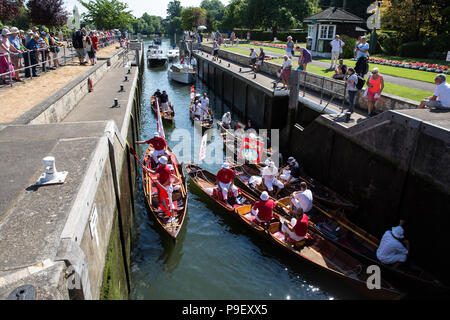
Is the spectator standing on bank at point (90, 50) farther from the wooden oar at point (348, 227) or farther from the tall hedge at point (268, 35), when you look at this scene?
the tall hedge at point (268, 35)

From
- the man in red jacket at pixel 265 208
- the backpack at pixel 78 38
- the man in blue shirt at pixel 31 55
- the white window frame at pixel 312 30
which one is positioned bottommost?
the man in red jacket at pixel 265 208

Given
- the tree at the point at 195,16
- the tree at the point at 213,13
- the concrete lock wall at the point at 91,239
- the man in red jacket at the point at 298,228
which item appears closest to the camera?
the concrete lock wall at the point at 91,239

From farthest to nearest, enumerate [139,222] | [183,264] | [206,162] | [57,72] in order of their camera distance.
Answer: [57,72] < [206,162] < [139,222] < [183,264]

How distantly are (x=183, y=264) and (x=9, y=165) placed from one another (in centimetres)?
521

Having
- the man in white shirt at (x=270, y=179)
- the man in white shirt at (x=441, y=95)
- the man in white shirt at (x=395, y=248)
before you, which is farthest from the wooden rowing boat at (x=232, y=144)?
the man in white shirt at (x=395, y=248)

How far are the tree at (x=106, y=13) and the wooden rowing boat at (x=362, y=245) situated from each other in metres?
46.0

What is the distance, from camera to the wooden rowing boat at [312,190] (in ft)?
35.6

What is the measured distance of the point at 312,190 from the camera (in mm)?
12023

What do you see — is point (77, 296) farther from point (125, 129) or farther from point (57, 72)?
point (57, 72)

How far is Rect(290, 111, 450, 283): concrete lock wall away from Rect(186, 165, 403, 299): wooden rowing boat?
1.51 m

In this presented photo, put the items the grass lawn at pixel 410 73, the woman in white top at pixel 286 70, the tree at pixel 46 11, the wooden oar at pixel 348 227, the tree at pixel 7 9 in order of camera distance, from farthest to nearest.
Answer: the tree at pixel 46 11, the tree at pixel 7 9, the woman in white top at pixel 286 70, the grass lawn at pixel 410 73, the wooden oar at pixel 348 227

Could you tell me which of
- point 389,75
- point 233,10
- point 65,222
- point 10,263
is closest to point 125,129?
point 65,222

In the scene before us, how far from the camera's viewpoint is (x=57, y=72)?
58.2 ft

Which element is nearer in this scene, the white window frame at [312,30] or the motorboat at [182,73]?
the white window frame at [312,30]
